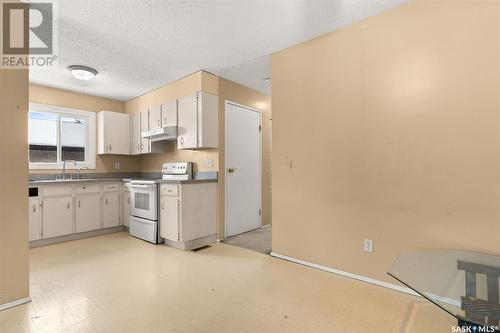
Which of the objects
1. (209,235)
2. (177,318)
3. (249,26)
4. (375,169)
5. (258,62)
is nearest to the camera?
(177,318)

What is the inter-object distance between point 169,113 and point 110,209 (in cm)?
198

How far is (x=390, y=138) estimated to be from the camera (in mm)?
2264

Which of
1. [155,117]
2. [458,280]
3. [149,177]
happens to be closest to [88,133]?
[149,177]

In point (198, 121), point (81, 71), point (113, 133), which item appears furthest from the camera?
point (113, 133)

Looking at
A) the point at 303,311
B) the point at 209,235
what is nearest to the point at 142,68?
the point at 209,235

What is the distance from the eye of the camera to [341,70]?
2562mm

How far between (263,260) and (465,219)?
1966 millimetres

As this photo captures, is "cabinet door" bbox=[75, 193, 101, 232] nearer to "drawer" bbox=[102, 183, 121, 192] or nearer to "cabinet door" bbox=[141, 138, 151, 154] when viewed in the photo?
"drawer" bbox=[102, 183, 121, 192]

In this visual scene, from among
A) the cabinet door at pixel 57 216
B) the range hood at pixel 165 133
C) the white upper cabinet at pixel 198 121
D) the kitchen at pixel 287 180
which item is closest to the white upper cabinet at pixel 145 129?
the range hood at pixel 165 133

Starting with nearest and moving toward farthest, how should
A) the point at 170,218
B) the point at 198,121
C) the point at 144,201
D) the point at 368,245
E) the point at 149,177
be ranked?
the point at 368,245, the point at 170,218, the point at 198,121, the point at 144,201, the point at 149,177

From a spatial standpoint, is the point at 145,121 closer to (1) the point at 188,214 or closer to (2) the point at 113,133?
(2) the point at 113,133

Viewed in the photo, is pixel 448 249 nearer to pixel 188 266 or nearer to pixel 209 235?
pixel 188 266

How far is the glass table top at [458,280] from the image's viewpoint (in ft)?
3.86

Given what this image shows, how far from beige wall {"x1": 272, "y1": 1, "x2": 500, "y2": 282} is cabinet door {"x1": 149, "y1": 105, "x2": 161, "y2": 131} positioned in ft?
7.19
